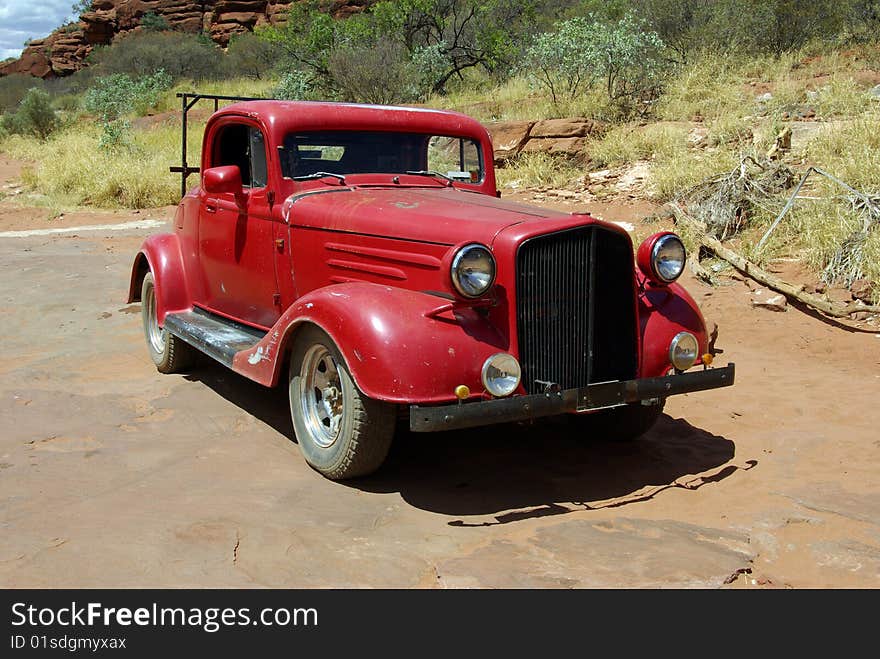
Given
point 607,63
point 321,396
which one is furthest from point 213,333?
point 607,63

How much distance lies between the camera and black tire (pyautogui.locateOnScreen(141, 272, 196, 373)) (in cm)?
589

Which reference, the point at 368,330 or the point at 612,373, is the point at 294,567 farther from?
the point at 612,373

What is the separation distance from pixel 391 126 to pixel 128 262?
17.9 feet

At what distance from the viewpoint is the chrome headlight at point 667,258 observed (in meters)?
4.30

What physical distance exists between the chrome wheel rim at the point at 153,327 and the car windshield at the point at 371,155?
Result: 185cm

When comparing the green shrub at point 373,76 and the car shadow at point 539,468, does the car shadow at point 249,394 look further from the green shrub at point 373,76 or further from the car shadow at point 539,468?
the green shrub at point 373,76

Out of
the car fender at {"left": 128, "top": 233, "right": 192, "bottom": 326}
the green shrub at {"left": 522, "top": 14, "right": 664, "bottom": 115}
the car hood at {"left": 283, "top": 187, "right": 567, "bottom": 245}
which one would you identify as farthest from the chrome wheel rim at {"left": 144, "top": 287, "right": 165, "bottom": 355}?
the green shrub at {"left": 522, "top": 14, "right": 664, "bottom": 115}

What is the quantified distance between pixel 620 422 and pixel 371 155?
2.10 metres

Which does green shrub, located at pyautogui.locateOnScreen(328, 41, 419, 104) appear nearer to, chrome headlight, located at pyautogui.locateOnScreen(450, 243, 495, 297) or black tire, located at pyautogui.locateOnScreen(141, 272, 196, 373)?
black tire, located at pyautogui.locateOnScreen(141, 272, 196, 373)

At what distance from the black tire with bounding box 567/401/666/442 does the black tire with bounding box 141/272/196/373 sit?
270cm

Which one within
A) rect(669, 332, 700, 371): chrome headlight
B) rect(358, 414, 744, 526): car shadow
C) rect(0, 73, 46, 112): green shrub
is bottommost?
rect(358, 414, 744, 526): car shadow

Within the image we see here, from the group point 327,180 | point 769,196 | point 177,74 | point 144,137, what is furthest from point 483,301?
point 177,74

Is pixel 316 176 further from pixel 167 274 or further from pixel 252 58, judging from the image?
pixel 252 58

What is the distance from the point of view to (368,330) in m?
3.63
